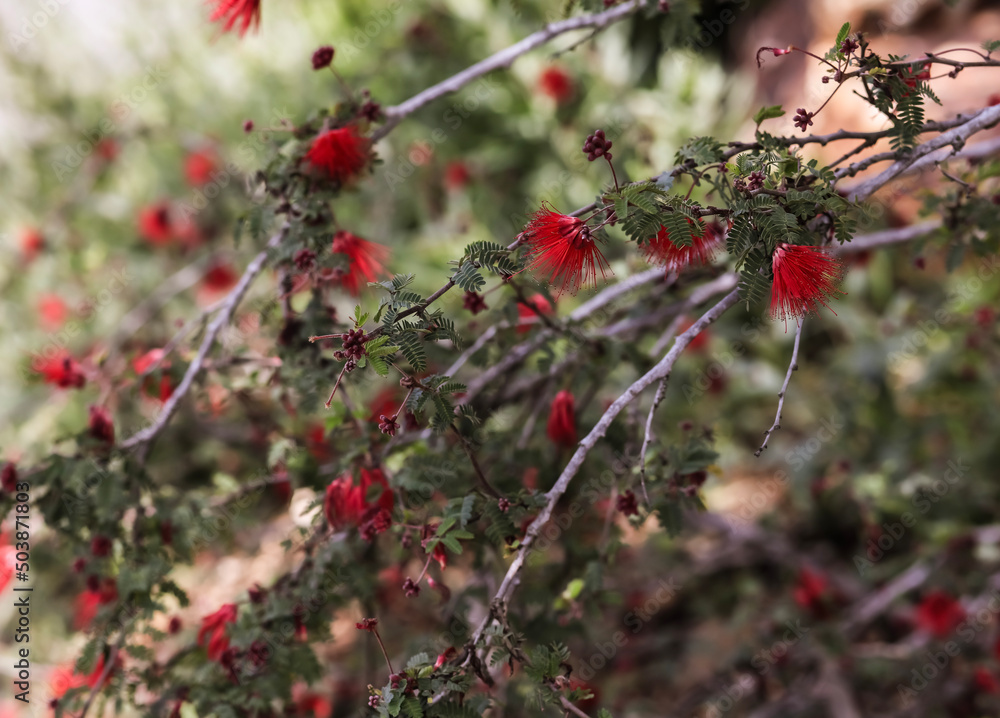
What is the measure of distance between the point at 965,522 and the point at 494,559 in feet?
6.77

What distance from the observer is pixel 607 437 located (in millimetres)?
1862

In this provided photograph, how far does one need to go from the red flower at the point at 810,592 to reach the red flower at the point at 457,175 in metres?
2.72

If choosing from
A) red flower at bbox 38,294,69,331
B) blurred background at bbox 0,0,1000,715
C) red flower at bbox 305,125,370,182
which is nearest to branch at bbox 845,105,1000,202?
red flower at bbox 305,125,370,182

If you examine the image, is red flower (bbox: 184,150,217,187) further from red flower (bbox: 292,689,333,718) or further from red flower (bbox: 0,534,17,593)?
red flower (bbox: 292,689,333,718)

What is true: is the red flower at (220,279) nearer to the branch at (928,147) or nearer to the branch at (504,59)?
the branch at (504,59)

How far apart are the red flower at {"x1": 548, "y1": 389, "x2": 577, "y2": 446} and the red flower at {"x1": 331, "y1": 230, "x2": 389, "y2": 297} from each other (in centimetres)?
56

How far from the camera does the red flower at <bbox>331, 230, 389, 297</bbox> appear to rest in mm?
1727

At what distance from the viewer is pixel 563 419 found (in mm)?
1841

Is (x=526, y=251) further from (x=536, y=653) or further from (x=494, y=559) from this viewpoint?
(x=494, y=559)

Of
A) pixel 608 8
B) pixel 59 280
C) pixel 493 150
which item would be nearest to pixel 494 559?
pixel 608 8

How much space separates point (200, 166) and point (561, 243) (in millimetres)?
3686

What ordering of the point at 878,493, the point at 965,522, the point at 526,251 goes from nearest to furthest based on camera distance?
the point at 526,251 → the point at 878,493 → the point at 965,522

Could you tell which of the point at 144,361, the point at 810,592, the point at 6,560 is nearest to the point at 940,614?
the point at 810,592

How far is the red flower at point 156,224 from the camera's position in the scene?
4.21 metres
